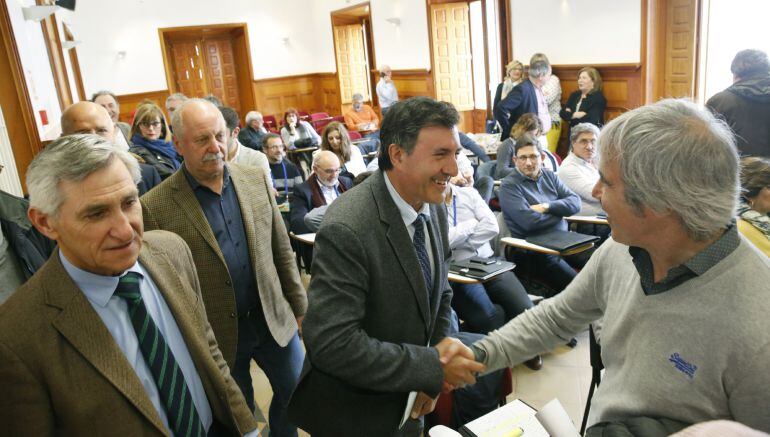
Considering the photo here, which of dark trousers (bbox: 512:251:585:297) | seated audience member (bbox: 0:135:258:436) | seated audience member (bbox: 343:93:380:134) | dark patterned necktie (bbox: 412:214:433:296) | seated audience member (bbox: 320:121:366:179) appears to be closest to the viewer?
seated audience member (bbox: 0:135:258:436)

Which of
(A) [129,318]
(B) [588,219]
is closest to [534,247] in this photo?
(B) [588,219]

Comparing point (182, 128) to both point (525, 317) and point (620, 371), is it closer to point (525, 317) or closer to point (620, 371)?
point (525, 317)

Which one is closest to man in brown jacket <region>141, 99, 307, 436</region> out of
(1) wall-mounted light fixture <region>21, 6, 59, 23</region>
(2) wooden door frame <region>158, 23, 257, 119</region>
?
(1) wall-mounted light fixture <region>21, 6, 59, 23</region>

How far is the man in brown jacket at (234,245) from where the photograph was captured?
210 centimetres

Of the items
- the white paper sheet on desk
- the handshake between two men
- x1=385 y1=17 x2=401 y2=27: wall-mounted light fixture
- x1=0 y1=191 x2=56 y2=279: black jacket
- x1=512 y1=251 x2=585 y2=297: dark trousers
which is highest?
x1=385 y1=17 x2=401 y2=27: wall-mounted light fixture

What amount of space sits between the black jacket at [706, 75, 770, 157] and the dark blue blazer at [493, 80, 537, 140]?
2713mm

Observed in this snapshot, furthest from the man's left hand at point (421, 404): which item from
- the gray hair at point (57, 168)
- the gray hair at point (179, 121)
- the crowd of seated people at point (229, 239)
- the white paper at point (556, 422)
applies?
the gray hair at point (179, 121)

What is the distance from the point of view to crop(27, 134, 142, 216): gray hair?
1.24 m

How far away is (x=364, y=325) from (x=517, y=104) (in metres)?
5.85

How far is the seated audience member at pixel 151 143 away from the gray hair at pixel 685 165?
126 inches

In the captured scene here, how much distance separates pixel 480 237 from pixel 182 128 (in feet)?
6.82

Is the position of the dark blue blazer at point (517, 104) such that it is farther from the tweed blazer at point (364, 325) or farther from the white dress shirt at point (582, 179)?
the tweed blazer at point (364, 325)

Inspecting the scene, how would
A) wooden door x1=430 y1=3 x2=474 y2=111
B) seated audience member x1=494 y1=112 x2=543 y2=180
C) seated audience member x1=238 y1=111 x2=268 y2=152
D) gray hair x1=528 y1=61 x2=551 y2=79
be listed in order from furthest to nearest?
A: wooden door x1=430 y1=3 x2=474 y2=111, seated audience member x1=238 y1=111 x2=268 y2=152, gray hair x1=528 y1=61 x2=551 y2=79, seated audience member x1=494 y1=112 x2=543 y2=180

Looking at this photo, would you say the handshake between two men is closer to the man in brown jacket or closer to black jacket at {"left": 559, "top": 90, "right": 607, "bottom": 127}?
the man in brown jacket
